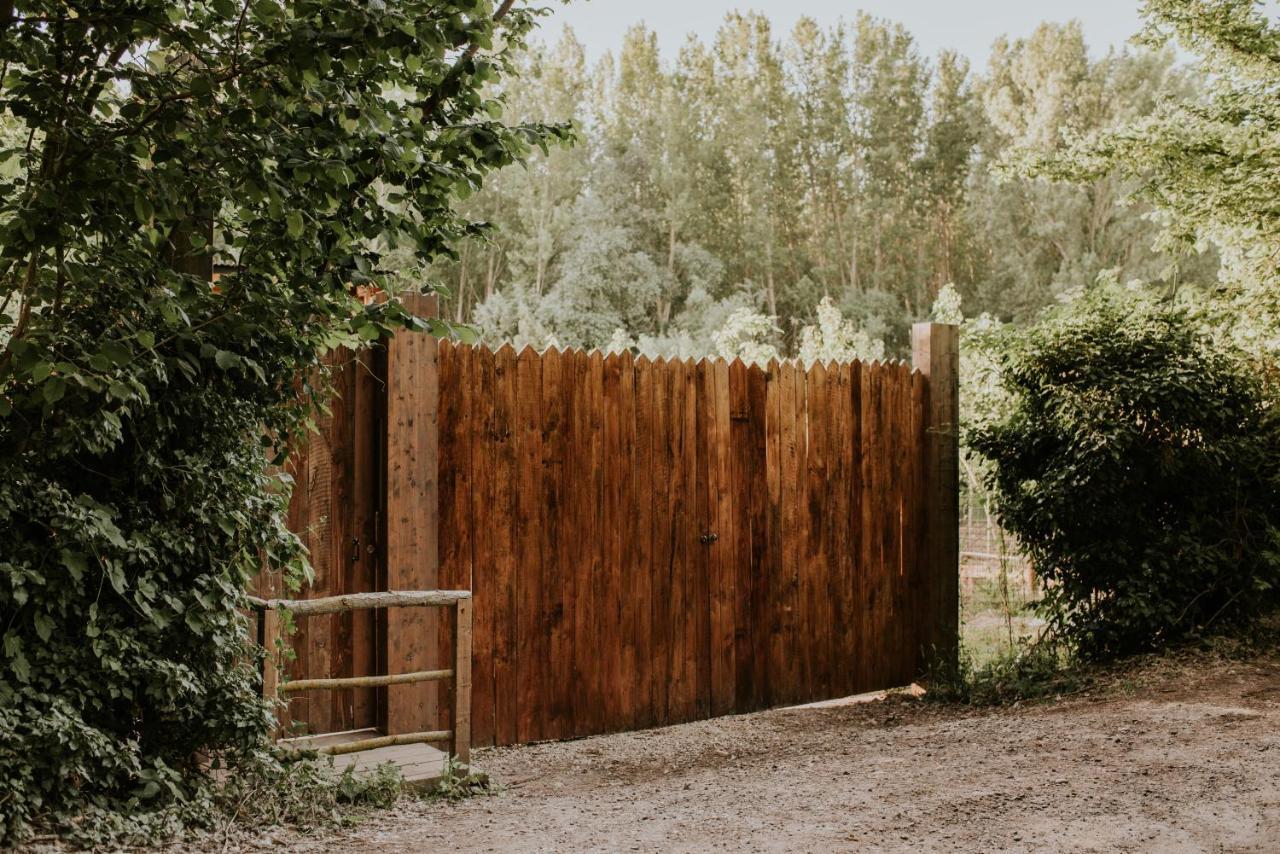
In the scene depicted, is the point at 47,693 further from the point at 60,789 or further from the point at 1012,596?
the point at 1012,596

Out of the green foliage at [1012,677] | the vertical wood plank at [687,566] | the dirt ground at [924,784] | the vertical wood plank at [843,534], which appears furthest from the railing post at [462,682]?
the green foliage at [1012,677]

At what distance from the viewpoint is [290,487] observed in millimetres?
4375

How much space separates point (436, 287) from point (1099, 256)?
30.0 m

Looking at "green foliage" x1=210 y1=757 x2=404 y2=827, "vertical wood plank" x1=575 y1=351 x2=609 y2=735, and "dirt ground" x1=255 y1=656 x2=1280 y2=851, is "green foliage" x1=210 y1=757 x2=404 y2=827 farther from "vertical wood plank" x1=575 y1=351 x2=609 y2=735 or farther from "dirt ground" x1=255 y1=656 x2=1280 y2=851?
"vertical wood plank" x1=575 y1=351 x2=609 y2=735

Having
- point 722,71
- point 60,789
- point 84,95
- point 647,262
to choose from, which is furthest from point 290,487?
point 722,71

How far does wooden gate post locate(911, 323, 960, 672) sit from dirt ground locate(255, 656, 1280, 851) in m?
1.05

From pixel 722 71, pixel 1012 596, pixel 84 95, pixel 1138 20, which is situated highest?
pixel 722 71

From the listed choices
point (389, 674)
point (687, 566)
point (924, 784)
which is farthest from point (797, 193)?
point (924, 784)

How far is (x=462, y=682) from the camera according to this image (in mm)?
4543

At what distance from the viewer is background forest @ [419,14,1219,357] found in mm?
29406

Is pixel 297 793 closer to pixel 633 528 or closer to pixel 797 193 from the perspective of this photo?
pixel 633 528

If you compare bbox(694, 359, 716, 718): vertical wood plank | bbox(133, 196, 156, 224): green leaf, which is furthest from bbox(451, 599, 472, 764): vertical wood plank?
bbox(133, 196, 156, 224): green leaf

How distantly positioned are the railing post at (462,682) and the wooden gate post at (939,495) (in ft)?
11.5

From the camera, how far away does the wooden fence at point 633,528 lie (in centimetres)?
496
